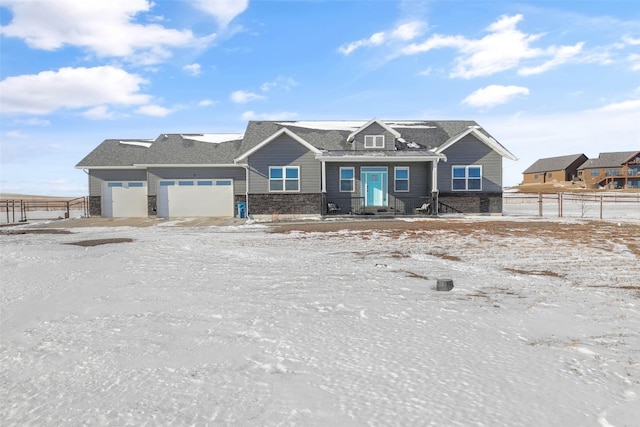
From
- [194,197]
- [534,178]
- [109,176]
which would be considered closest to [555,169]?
[534,178]

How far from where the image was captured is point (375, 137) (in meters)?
23.1

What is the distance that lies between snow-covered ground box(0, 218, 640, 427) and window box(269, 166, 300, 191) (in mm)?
14596

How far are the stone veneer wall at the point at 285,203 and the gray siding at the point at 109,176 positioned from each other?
8.14 m

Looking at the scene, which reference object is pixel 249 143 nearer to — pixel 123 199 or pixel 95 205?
pixel 123 199

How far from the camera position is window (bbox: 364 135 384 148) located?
2303 cm

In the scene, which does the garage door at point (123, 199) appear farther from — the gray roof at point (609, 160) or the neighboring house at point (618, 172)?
the gray roof at point (609, 160)

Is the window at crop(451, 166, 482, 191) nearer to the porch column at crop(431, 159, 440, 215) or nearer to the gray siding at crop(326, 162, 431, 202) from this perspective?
the gray siding at crop(326, 162, 431, 202)

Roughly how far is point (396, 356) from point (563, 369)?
4.30ft

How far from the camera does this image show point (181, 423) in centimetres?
254

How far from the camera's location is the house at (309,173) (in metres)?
22.3

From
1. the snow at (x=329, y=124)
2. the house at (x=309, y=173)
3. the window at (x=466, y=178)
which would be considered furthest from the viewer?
the snow at (x=329, y=124)

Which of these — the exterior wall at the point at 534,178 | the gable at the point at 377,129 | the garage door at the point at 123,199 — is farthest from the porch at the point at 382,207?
the exterior wall at the point at 534,178

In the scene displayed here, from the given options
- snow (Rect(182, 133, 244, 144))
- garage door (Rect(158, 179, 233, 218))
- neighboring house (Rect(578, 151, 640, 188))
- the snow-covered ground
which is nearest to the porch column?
garage door (Rect(158, 179, 233, 218))

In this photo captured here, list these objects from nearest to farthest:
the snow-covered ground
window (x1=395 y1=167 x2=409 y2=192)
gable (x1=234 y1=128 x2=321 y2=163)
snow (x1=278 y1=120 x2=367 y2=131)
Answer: the snow-covered ground
gable (x1=234 y1=128 x2=321 y2=163)
window (x1=395 y1=167 x2=409 y2=192)
snow (x1=278 y1=120 x2=367 y2=131)
